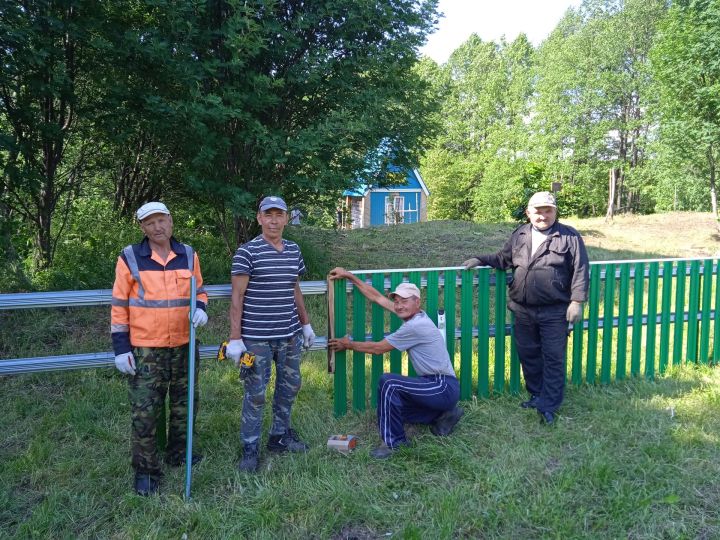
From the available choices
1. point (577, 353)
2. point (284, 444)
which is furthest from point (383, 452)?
point (577, 353)

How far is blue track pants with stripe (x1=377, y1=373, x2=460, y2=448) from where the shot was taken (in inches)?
→ 153

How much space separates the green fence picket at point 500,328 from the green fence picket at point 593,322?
0.86 meters

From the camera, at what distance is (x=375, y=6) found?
734 cm

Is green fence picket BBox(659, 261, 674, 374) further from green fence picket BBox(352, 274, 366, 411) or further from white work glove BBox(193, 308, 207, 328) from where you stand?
white work glove BBox(193, 308, 207, 328)

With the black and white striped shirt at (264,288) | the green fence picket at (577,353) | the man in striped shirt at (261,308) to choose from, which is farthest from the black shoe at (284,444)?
the green fence picket at (577,353)

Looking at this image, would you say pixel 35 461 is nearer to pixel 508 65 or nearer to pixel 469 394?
pixel 469 394

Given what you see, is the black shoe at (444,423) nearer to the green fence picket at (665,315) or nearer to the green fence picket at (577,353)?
the green fence picket at (577,353)

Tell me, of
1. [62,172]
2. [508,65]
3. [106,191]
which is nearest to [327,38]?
[62,172]

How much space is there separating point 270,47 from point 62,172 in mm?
3938

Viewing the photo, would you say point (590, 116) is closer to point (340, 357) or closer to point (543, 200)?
point (543, 200)

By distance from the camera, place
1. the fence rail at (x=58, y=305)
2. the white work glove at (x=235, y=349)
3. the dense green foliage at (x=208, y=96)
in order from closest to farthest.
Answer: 1. the white work glove at (x=235, y=349)
2. the fence rail at (x=58, y=305)
3. the dense green foliage at (x=208, y=96)

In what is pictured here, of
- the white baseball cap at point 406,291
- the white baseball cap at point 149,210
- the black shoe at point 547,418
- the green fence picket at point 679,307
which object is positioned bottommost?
the black shoe at point 547,418

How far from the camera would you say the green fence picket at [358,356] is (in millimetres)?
4410

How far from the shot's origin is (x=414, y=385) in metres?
3.93
